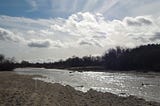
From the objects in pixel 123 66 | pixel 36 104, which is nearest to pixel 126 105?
pixel 36 104

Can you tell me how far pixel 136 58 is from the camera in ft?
423

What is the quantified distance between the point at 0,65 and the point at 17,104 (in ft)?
398

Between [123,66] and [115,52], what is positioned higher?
[115,52]

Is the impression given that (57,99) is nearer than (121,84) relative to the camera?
Yes

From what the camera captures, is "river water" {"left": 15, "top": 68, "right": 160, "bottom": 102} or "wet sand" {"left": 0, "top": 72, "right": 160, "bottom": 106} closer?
"wet sand" {"left": 0, "top": 72, "right": 160, "bottom": 106}

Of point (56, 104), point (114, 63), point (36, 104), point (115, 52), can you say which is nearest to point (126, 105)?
point (56, 104)

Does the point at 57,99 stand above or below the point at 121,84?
below

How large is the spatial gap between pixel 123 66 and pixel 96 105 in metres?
121

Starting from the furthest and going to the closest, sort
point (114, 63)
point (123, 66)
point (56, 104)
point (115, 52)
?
point (115, 52), point (114, 63), point (123, 66), point (56, 104)

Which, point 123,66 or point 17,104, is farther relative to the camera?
point 123,66

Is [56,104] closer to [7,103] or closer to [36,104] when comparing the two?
[36,104]

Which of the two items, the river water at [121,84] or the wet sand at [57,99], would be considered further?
the river water at [121,84]

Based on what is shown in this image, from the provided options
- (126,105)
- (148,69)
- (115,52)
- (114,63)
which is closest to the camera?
(126,105)

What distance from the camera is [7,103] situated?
18.7 metres
